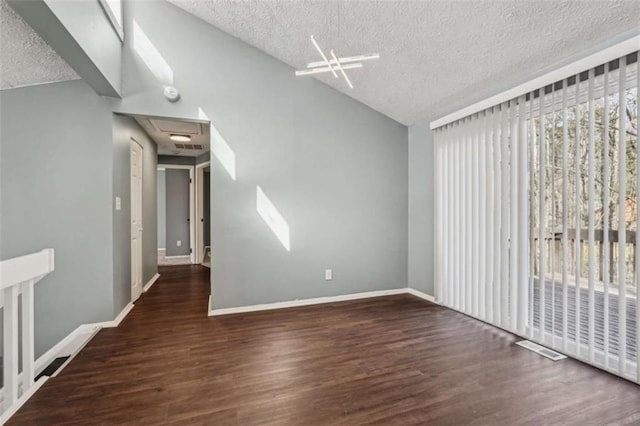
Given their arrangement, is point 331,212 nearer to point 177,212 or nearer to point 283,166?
point 283,166

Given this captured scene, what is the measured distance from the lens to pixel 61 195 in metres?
2.91

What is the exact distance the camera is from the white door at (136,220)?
3.82m

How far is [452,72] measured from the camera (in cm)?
304

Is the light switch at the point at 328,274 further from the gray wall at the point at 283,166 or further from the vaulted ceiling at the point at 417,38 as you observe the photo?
the vaulted ceiling at the point at 417,38

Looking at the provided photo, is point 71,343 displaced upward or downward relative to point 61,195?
downward

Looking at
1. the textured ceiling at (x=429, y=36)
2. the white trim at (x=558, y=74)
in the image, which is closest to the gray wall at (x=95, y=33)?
the textured ceiling at (x=429, y=36)

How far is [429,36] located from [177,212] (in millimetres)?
6867

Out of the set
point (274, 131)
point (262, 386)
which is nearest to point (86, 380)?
point (262, 386)

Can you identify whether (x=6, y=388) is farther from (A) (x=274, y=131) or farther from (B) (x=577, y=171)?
(B) (x=577, y=171)

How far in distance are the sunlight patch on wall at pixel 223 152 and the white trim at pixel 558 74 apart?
102 inches

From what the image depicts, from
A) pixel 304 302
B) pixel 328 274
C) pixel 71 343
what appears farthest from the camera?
pixel 328 274

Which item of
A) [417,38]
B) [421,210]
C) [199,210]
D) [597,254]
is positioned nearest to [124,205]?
[199,210]

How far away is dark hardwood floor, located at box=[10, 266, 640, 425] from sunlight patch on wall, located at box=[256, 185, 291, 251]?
1.00m

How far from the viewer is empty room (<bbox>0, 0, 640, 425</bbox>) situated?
→ 1942mm
